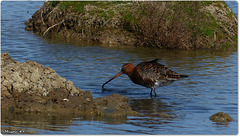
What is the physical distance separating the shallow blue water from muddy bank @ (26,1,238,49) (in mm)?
707

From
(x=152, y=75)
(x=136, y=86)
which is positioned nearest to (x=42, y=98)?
(x=152, y=75)

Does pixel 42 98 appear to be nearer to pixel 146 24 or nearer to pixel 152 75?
pixel 152 75

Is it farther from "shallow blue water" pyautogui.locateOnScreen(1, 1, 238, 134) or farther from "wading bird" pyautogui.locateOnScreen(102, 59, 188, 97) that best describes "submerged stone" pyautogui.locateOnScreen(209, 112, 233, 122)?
"wading bird" pyautogui.locateOnScreen(102, 59, 188, 97)

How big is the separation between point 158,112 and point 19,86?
311cm

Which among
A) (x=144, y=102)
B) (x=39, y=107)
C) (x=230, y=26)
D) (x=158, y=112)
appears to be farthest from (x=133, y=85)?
(x=230, y=26)

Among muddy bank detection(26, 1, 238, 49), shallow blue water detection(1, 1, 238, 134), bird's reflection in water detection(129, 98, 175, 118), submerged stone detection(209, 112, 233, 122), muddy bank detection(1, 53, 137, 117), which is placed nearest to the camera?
shallow blue water detection(1, 1, 238, 134)

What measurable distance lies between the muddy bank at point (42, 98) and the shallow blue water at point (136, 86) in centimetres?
43

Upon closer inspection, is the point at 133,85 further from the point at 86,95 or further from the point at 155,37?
the point at 155,37

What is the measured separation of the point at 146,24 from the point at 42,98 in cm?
906

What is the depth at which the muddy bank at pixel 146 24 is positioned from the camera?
734 inches

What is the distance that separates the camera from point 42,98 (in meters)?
10.3

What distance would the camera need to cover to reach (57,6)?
68.3 ft

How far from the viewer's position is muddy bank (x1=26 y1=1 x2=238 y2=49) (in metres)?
18.7

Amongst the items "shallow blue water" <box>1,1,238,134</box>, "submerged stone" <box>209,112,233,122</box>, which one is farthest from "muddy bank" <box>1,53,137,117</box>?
"submerged stone" <box>209,112,233,122</box>
